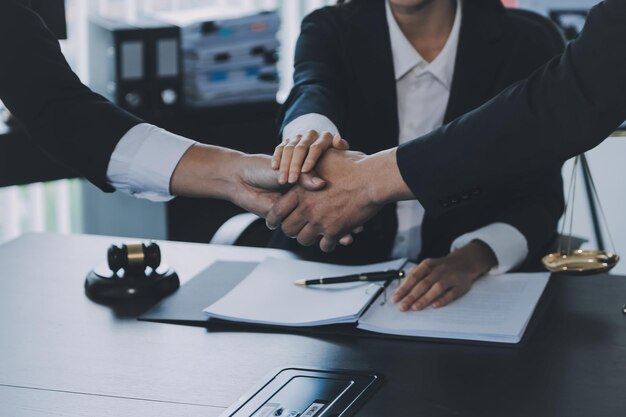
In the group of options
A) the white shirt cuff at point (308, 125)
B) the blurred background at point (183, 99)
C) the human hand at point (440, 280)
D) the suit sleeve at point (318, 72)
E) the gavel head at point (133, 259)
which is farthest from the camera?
the blurred background at point (183, 99)

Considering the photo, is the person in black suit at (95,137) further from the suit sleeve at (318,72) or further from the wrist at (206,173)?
the suit sleeve at (318,72)

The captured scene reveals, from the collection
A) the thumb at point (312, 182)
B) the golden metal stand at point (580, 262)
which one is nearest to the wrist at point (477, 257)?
the golden metal stand at point (580, 262)

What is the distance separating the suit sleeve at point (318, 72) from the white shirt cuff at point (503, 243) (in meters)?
0.41

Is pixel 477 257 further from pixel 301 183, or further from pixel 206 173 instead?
pixel 206 173

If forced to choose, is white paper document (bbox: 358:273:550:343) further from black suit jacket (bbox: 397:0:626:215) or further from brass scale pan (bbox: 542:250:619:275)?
black suit jacket (bbox: 397:0:626:215)

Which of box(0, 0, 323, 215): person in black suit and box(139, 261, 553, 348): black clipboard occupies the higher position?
box(0, 0, 323, 215): person in black suit

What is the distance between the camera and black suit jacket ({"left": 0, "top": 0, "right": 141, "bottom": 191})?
6.03 feet

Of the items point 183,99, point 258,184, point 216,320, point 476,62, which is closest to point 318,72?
point 476,62

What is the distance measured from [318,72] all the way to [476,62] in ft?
1.23

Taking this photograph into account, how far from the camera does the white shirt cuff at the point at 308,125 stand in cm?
200

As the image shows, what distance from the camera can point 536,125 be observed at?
1.58m

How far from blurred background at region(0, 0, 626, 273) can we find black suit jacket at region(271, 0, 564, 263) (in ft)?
3.62

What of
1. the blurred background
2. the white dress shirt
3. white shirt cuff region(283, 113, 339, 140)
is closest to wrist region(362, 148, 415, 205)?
white shirt cuff region(283, 113, 339, 140)


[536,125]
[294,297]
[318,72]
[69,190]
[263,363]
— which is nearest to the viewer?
[263,363]
